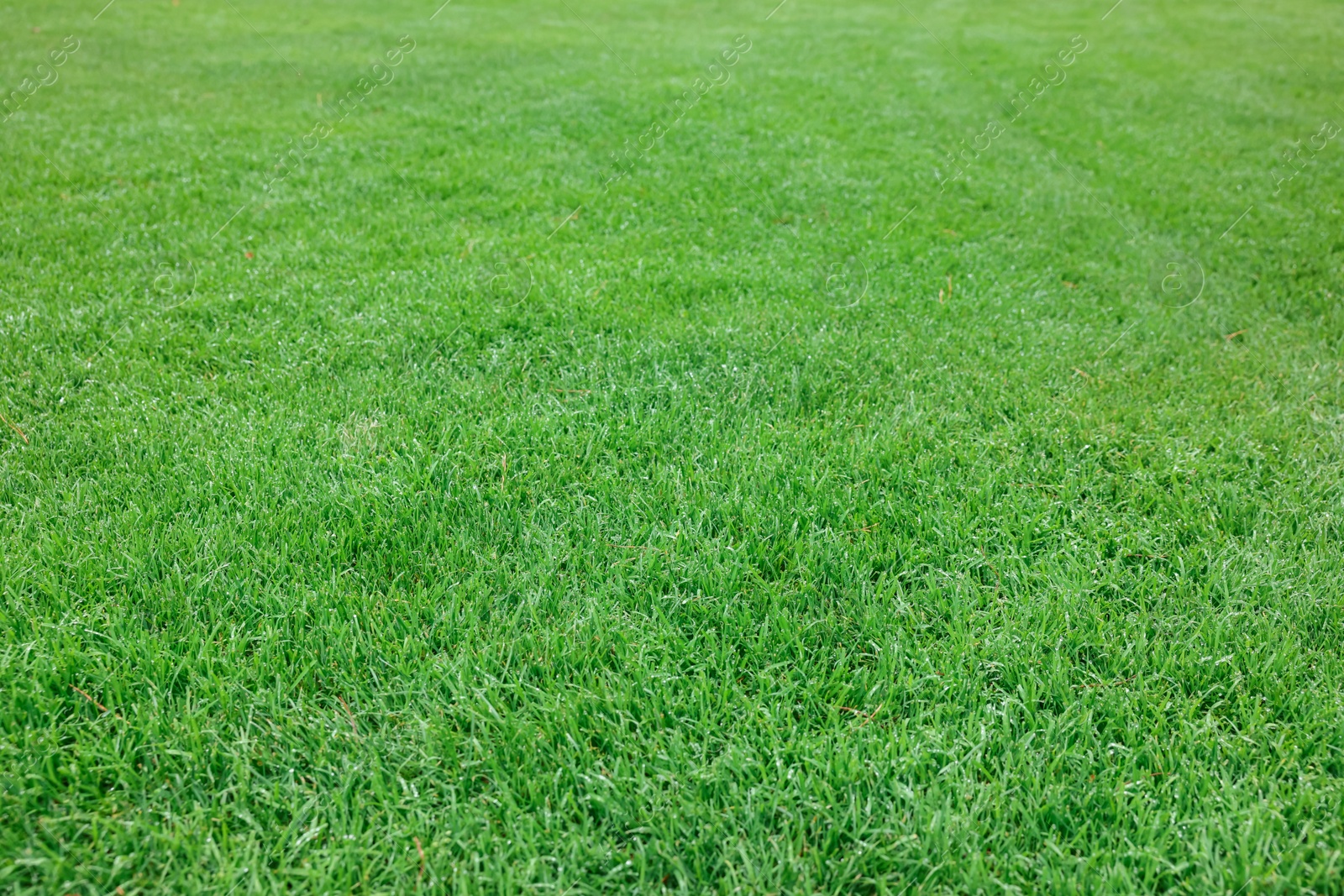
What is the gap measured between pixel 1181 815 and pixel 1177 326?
3.69 metres

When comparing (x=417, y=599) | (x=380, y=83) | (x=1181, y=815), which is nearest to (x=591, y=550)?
(x=417, y=599)

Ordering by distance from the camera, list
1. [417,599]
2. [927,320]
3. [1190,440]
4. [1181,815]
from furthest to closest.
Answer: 1. [927,320]
2. [1190,440]
3. [417,599]
4. [1181,815]

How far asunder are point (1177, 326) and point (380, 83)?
990 centimetres

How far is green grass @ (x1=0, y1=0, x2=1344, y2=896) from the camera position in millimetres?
1958

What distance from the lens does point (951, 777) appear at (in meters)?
2.06

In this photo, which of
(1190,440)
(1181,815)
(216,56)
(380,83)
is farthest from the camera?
(216,56)

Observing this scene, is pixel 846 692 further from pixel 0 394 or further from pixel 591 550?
pixel 0 394

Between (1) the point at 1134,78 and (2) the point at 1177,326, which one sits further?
(1) the point at 1134,78

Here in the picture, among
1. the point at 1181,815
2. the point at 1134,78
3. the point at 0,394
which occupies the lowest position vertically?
the point at 1181,815

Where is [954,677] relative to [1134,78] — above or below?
below

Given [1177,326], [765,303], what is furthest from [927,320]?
[1177,326]

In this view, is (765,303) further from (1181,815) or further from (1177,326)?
(1181,815)

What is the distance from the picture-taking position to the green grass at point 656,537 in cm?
196

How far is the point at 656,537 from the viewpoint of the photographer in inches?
114
